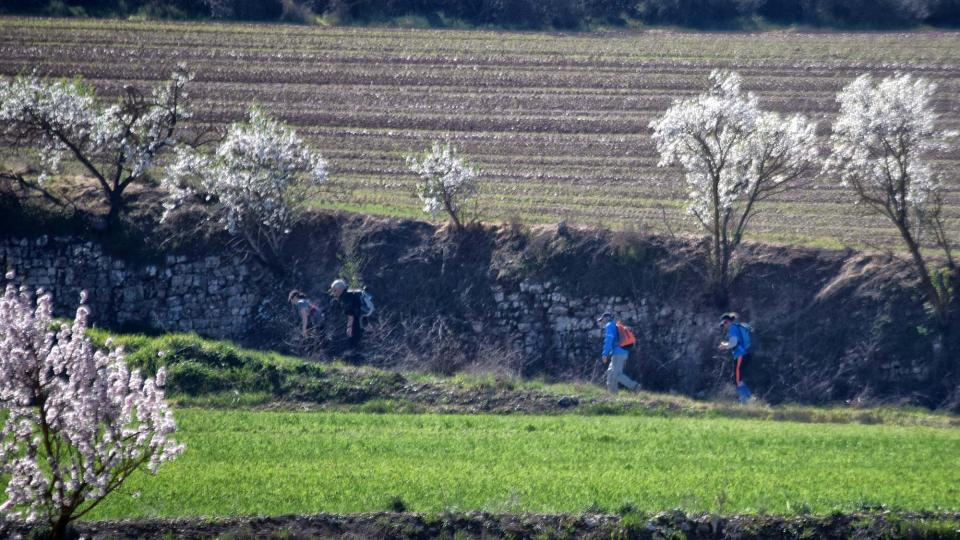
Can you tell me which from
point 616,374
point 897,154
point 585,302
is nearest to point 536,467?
point 616,374

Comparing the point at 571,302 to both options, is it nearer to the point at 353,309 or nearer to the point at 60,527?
the point at 353,309

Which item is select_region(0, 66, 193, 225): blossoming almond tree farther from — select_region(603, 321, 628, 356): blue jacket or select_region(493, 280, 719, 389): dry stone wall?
select_region(603, 321, 628, 356): blue jacket

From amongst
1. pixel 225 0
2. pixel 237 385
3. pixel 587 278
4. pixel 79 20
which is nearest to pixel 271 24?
pixel 225 0

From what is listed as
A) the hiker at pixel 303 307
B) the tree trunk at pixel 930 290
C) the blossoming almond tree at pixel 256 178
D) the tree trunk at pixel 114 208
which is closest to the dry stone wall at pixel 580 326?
the hiker at pixel 303 307

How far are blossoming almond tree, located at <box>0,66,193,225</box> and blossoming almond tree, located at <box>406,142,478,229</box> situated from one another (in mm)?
6552

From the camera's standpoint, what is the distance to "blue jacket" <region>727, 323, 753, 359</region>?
23.9m

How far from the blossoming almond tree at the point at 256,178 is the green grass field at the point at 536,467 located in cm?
956

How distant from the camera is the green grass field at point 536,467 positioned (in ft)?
47.3

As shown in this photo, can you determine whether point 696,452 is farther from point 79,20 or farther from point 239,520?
point 79,20

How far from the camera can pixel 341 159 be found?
3428cm

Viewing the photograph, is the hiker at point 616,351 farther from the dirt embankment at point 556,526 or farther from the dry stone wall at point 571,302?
the dirt embankment at point 556,526

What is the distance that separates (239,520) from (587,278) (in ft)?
51.9

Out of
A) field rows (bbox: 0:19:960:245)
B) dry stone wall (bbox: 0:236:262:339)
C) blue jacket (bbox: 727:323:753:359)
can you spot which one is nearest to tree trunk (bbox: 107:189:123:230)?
Result: dry stone wall (bbox: 0:236:262:339)

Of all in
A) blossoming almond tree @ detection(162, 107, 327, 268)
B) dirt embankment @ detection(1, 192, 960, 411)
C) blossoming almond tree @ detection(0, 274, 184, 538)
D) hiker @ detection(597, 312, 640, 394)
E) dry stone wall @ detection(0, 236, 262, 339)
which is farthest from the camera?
dry stone wall @ detection(0, 236, 262, 339)
